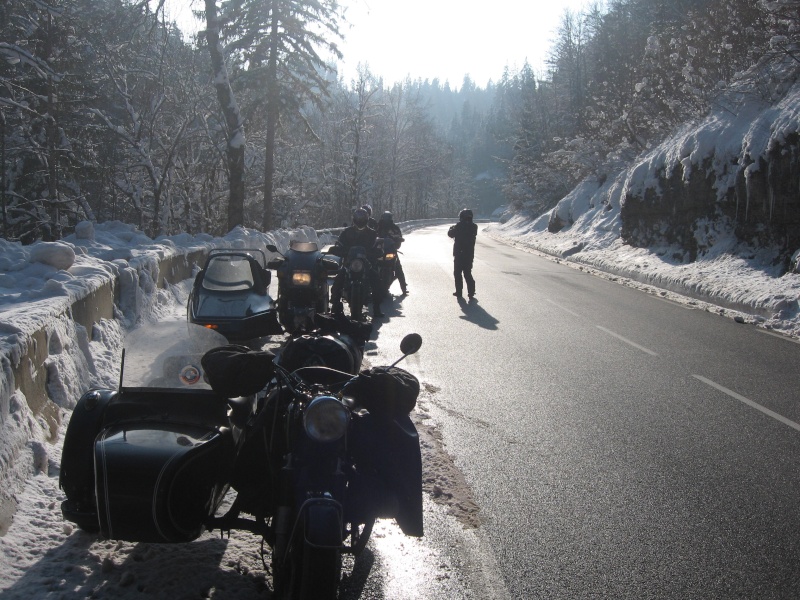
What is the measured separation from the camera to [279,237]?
22.3m

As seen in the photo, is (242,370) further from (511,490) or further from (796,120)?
(796,120)

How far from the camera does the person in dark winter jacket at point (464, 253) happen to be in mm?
14648

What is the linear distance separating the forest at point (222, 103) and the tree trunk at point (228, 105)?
1.7 inches

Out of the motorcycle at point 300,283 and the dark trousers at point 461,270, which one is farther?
the dark trousers at point 461,270

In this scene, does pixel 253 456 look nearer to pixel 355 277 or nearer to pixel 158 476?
pixel 158 476

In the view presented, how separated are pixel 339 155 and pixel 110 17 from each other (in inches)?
1513

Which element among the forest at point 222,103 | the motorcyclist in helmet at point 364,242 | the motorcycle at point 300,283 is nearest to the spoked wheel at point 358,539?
the motorcycle at point 300,283

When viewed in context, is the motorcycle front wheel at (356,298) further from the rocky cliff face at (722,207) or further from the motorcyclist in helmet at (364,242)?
the rocky cliff face at (722,207)

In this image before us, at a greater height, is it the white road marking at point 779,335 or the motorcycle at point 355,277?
the motorcycle at point 355,277

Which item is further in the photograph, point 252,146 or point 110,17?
point 252,146

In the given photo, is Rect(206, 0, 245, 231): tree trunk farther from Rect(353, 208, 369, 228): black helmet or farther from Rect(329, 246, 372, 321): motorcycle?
Rect(329, 246, 372, 321): motorcycle

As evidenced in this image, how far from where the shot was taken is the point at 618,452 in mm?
5449

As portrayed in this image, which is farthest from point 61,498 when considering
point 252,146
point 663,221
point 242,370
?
point 252,146

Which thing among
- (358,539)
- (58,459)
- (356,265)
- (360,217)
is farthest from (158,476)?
(360,217)
